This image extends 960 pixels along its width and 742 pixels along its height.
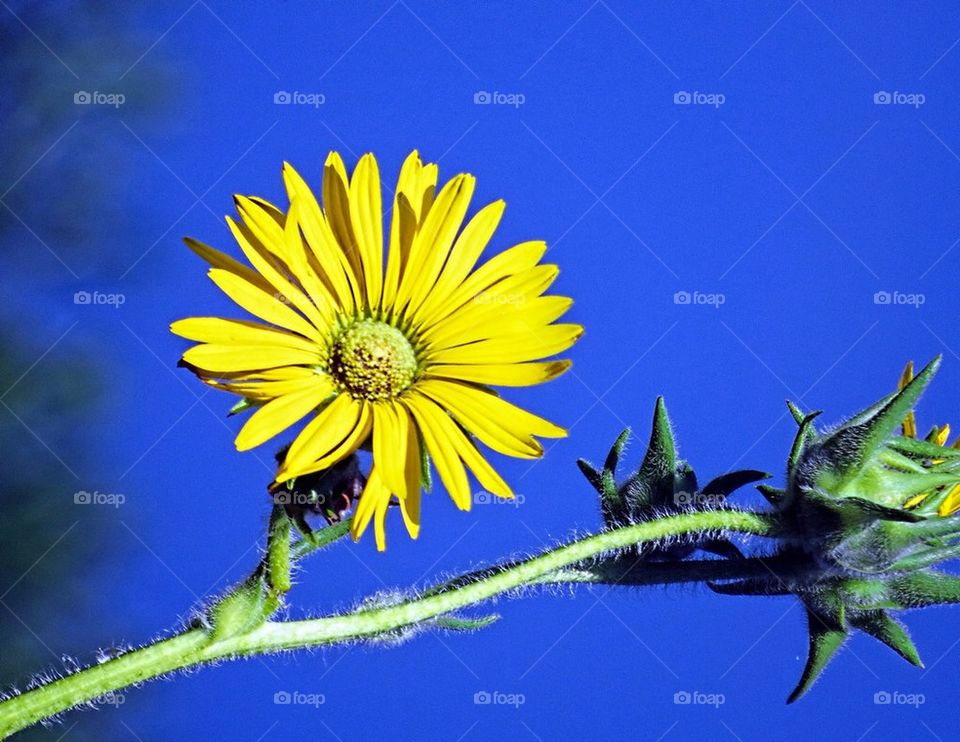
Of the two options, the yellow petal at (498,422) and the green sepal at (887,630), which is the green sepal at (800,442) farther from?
the yellow petal at (498,422)

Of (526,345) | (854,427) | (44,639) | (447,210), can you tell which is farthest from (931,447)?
(44,639)

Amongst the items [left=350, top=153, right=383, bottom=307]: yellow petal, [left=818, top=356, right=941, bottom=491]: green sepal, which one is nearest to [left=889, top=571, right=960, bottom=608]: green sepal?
[left=818, top=356, right=941, bottom=491]: green sepal

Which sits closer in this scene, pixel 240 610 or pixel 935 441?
pixel 240 610

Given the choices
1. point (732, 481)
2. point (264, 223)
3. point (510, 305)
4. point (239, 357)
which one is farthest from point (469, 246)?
point (732, 481)

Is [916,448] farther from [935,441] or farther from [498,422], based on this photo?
[498,422]

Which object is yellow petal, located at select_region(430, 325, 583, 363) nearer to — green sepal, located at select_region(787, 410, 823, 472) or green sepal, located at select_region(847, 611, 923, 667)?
green sepal, located at select_region(787, 410, 823, 472)

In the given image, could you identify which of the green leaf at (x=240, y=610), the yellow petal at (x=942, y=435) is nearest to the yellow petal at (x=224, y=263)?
the green leaf at (x=240, y=610)
